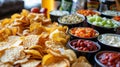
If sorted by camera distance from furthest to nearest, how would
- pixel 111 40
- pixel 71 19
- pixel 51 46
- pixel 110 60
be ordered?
1. pixel 71 19
2. pixel 111 40
3. pixel 51 46
4. pixel 110 60

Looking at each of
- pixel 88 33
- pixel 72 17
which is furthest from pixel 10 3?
pixel 88 33

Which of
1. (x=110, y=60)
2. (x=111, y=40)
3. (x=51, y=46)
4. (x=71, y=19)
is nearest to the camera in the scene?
(x=110, y=60)

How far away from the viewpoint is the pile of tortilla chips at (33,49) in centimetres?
93

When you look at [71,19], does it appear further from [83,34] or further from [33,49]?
[33,49]

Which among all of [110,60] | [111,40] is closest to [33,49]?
[110,60]

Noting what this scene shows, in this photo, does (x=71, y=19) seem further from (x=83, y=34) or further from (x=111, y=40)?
(x=111, y=40)

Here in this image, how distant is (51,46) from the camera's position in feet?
3.37

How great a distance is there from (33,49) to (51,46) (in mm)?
95

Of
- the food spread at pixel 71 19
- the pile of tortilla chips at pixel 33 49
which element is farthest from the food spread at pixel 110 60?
the food spread at pixel 71 19

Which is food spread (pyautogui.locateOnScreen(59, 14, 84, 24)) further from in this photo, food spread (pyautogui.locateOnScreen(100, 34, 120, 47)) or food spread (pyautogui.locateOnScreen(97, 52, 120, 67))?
food spread (pyautogui.locateOnScreen(97, 52, 120, 67))

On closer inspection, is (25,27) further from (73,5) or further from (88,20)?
(73,5)

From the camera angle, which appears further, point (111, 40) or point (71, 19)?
point (71, 19)

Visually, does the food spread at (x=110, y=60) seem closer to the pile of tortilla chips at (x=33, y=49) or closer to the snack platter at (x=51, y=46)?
the snack platter at (x=51, y=46)

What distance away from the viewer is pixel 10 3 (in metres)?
3.05
